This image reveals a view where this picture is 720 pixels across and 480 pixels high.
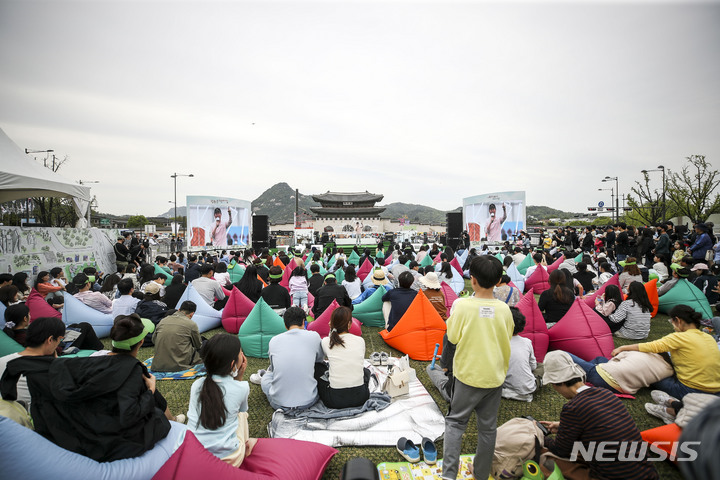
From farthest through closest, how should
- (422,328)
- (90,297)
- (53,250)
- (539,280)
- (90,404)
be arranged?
(53,250)
(539,280)
(90,297)
(422,328)
(90,404)

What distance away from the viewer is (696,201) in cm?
2612

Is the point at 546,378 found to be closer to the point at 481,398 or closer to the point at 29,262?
the point at 481,398

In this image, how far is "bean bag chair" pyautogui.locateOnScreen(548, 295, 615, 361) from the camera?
167 inches

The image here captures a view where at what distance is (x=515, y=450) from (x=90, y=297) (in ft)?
21.2

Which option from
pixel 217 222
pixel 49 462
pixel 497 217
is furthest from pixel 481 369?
pixel 217 222

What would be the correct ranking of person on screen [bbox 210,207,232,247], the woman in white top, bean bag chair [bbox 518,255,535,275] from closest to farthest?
the woman in white top
bean bag chair [bbox 518,255,535,275]
person on screen [bbox 210,207,232,247]

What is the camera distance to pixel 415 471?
2.58m

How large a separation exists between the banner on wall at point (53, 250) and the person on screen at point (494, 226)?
17.0 metres

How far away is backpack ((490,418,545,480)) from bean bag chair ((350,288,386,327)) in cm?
375

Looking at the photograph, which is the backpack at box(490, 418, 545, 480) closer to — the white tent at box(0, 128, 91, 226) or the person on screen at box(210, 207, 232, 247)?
the white tent at box(0, 128, 91, 226)

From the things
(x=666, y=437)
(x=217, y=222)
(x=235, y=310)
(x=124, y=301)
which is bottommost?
(x=666, y=437)

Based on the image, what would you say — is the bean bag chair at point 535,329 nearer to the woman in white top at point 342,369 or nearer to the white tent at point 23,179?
the woman in white top at point 342,369

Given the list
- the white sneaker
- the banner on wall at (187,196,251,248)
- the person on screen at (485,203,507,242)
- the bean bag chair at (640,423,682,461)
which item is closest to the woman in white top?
the bean bag chair at (640,423,682,461)

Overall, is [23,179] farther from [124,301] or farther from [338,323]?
[338,323]
